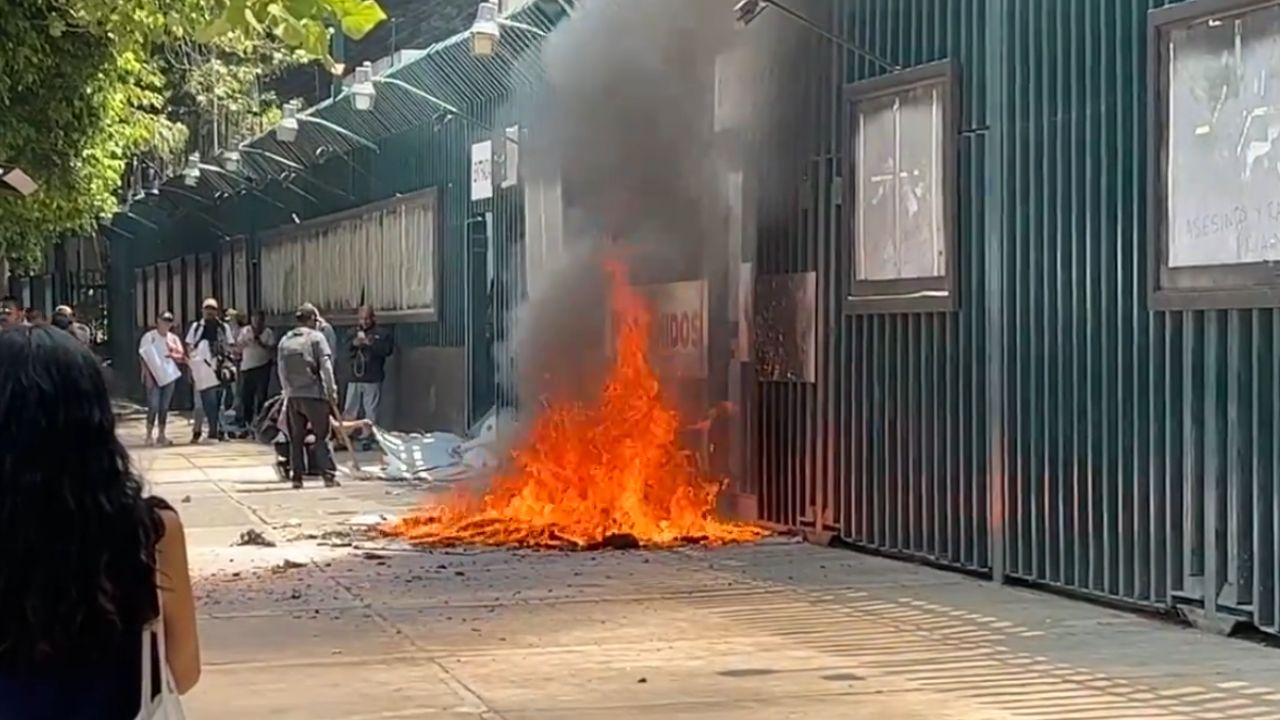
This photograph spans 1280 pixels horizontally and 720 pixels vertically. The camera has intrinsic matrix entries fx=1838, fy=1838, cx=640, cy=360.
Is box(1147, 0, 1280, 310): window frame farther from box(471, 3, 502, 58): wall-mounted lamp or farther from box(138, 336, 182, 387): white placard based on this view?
box(138, 336, 182, 387): white placard

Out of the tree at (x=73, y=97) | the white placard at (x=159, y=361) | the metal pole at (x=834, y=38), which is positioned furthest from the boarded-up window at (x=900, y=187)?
the white placard at (x=159, y=361)

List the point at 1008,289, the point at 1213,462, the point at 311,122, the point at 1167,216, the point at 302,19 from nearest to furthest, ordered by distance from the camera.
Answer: the point at 302,19 < the point at 1213,462 < the point at 1167,216 < the point at 1008,289 < the point at 311,122

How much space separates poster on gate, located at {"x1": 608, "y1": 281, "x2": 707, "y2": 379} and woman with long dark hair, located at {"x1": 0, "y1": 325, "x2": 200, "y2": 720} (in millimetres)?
10214

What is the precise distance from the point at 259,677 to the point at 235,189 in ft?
74.1

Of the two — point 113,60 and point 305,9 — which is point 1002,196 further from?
point 113,60

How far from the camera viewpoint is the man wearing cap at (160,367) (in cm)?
2117

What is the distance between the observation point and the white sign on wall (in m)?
18.5

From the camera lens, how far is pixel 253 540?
39.3 feet

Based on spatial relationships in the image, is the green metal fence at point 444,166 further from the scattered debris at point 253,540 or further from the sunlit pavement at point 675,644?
the sunlit pavement at point 675,644

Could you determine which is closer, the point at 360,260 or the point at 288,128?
the point at 288,128

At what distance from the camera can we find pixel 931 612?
8906mm

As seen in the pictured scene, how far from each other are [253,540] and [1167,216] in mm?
6371

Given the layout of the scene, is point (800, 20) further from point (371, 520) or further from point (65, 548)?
point (65, 548)

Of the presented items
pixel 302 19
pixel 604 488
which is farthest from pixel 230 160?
pixel 302 19
